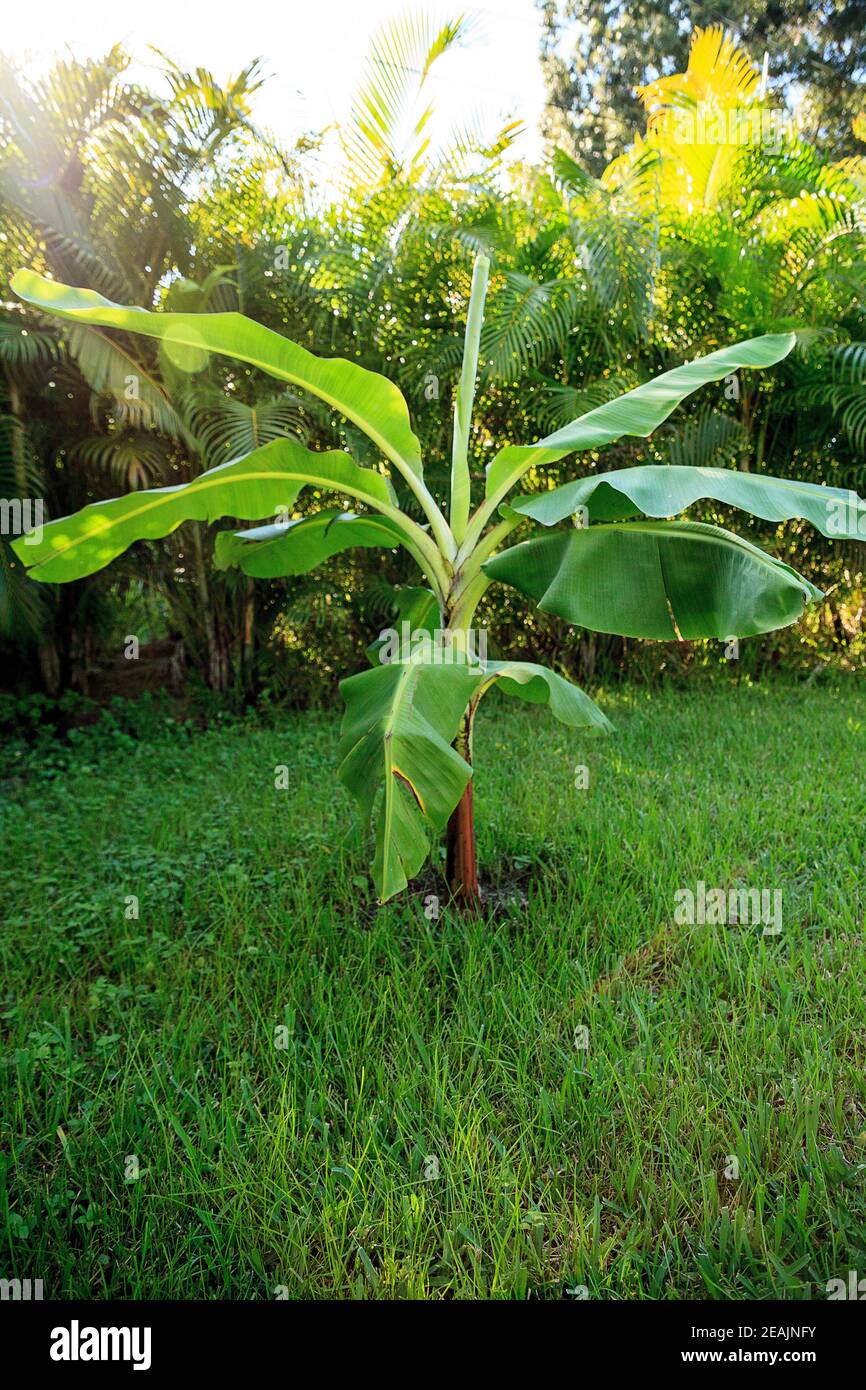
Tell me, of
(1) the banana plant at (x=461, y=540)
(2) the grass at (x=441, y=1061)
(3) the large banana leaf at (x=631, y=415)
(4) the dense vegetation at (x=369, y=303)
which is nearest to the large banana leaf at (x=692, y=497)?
(1) the banana plant at (x=461, y=540)

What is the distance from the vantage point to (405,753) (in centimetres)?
215

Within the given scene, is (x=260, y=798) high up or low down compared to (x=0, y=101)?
down

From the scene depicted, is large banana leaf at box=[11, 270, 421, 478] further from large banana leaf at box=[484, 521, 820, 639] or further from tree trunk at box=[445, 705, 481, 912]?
tree trunk at box=[445, 705, 481, 912]

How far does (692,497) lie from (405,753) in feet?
3.15

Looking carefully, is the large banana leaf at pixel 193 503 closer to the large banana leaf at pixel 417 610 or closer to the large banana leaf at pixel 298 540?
the large banana leaf at pixel 298 540

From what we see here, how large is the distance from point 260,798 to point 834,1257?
3.30 meters

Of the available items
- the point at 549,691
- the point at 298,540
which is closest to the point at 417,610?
the point at 298,540

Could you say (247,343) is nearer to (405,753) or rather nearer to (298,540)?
(298,540)

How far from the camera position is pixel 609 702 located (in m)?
6.55

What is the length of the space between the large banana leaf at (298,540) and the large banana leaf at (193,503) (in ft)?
1.05

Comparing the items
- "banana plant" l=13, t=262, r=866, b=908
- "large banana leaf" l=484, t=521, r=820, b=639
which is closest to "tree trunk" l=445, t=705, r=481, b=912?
"banana plant" l=13, t=262, r=866, b=908

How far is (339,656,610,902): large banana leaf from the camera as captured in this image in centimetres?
212
